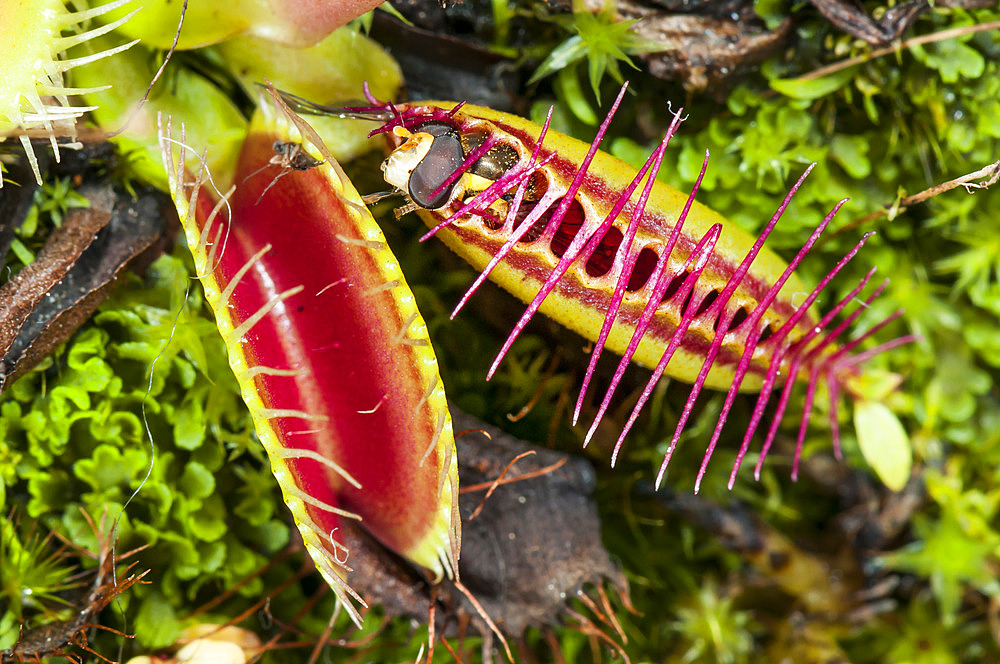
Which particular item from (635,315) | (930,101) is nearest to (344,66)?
(635,315)

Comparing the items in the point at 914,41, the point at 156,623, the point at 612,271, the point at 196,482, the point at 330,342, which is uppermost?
the point at 914,41

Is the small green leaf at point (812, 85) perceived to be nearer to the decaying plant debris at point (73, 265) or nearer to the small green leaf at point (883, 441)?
the small green leaf at point (883, 441)

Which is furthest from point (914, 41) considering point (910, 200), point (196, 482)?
point (196, 482)

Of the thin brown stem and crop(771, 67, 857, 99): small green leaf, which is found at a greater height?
the thin brown stem

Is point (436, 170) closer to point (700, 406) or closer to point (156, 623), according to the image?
point (700, 406)

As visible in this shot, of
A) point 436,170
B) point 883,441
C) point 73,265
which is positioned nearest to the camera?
point 436,170

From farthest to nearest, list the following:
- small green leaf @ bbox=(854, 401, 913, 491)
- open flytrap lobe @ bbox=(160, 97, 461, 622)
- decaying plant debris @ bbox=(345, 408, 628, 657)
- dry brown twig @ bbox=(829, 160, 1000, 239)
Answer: small green leaf @ bbox=(854, 401, 913, 491) < decaying plant debris @ bbox=(345, 408, 628, 657) < dry brown twig @ bbox=(829, 160, 1000, 239) < open flytrap lobe @ bbox=(160, 97, 461, 622)

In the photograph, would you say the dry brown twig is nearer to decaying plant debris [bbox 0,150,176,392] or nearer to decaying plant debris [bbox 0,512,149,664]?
decaying plant debris [bbox 0,150,176,392]

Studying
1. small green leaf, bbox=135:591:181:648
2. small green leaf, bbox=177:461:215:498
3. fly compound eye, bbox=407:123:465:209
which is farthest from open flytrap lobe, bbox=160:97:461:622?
small green leaf, bbox=135:591:181:648
